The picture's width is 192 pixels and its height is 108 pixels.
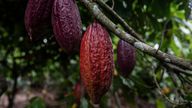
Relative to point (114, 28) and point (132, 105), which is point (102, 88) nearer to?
point (114, 28)

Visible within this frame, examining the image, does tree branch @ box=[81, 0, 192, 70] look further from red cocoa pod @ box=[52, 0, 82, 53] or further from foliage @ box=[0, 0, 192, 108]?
foliage @ box=[0, 0, 192, 108]

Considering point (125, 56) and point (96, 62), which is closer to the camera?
point (96, 62)

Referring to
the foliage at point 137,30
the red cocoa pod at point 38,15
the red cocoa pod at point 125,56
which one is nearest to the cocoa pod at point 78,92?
the foliage at point 137,30

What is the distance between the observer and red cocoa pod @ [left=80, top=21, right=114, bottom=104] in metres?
1.03

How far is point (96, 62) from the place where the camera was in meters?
1.03

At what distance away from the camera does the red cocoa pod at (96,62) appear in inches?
40.4

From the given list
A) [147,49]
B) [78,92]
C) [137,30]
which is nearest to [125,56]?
[147,49]

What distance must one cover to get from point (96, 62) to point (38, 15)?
0.24 meters

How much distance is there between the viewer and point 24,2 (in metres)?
2.16

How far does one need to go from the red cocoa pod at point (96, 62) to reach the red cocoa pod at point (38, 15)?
0.53 ft

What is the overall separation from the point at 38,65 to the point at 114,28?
177 centimetres

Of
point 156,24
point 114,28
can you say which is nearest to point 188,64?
point 114,28

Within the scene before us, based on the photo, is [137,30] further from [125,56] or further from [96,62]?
[96,62]

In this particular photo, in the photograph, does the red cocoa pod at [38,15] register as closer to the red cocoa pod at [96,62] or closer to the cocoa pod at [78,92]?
the red cocoa pod at [96,62]
